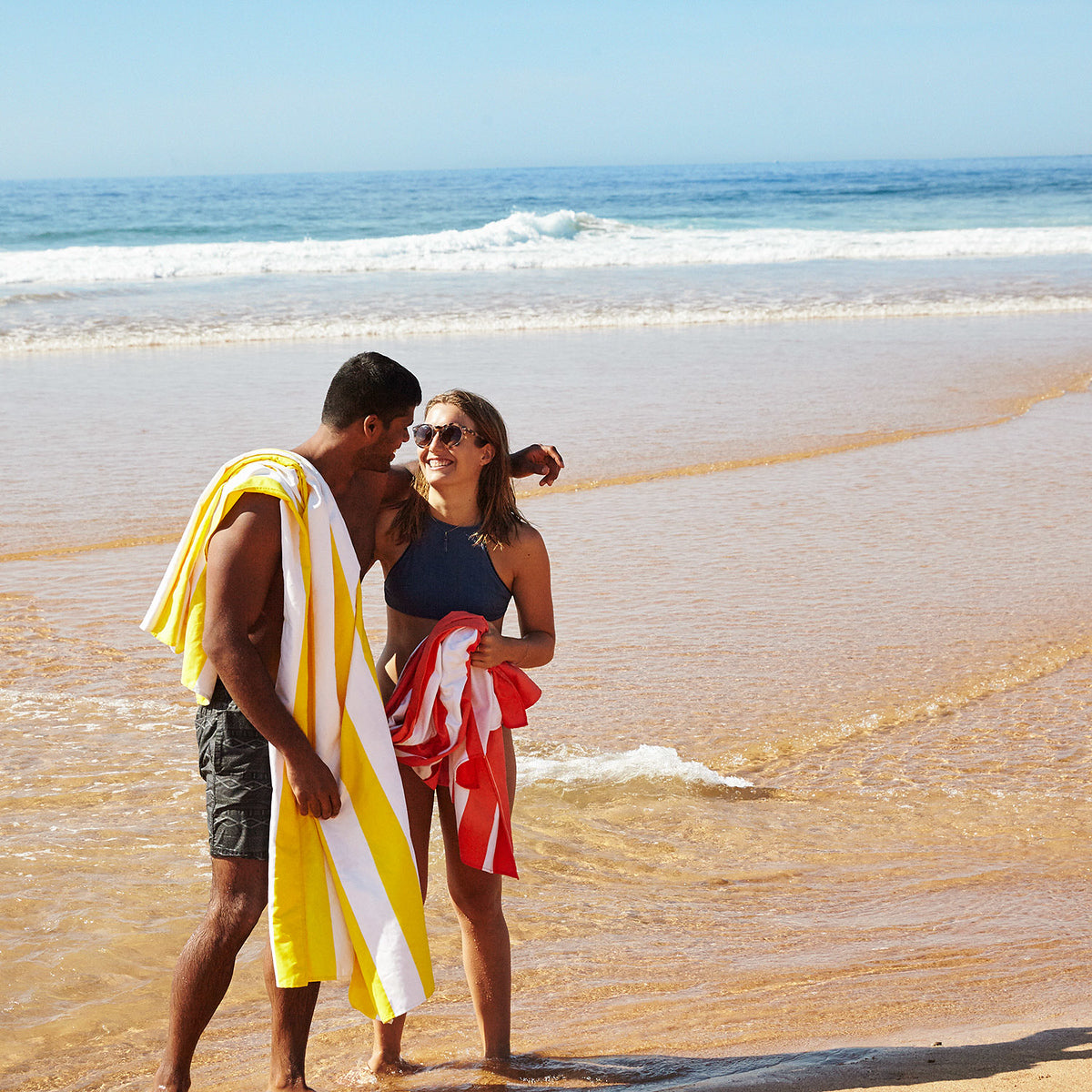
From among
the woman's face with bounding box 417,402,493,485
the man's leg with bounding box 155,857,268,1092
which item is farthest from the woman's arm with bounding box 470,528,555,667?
the man's leg with bounding box 155,857,268,1092

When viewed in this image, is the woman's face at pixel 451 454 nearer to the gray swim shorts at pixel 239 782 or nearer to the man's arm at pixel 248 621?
the man's arm at pixel 248 621

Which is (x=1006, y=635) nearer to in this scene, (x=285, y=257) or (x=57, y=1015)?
(x=57, y=1015)

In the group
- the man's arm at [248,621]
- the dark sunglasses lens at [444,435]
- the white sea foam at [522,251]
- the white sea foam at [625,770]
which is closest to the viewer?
the man's arm at [248,621]

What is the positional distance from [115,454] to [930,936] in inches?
303

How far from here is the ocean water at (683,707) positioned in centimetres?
322

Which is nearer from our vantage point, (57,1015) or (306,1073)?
(306,1073)

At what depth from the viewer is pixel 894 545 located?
24.3 feet

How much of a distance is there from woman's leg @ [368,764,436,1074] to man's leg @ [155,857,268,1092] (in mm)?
384

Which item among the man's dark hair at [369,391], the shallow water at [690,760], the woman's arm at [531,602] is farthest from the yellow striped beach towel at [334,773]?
the shallow water at [690,760]

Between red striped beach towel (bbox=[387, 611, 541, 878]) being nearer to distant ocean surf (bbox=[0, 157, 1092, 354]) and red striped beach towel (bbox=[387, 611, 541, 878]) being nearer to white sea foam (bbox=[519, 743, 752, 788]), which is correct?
white sea foam (bbox=[519, 743, 752, 788])

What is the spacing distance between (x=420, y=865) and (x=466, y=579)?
0.66 m

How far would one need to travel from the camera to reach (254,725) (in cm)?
254

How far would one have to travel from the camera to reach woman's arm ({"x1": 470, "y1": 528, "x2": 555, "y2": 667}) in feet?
9.49

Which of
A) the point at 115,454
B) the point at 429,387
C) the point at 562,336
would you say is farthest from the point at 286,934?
the point at 562,336
